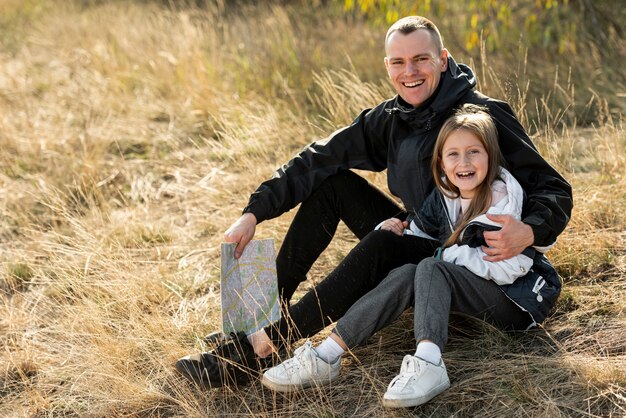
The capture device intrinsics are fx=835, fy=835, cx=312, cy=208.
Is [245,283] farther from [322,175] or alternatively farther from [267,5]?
[267,5]

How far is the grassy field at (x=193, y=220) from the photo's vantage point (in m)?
3.01

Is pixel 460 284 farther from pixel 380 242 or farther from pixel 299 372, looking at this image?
pixel 299 372

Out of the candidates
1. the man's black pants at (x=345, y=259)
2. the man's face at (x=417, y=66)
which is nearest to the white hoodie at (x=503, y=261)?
the man's black pants at (x=345, y=259)

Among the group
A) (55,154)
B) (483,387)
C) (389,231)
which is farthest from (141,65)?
(483,387)

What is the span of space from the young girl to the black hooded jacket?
10cm

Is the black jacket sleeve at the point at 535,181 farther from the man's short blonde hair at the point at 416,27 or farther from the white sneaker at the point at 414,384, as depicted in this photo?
the white sneaker at the point at 414,384

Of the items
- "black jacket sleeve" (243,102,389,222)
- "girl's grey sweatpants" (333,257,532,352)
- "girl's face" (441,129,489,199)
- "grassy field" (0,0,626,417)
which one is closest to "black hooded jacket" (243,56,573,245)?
"black jacket sleeve" (243,102,389,222)

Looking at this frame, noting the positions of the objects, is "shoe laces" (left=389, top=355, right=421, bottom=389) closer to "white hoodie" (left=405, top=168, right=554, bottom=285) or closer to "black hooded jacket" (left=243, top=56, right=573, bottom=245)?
"white hoodie" (left=405, top=168, right=554, bottom=285)

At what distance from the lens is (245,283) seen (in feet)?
10.7

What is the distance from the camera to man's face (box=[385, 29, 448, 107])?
3.20 m

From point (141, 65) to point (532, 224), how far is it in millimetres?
5286

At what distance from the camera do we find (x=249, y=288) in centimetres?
326

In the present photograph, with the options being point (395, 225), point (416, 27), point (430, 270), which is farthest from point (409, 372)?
point (416, 27)

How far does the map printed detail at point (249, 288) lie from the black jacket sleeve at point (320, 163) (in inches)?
7.9
